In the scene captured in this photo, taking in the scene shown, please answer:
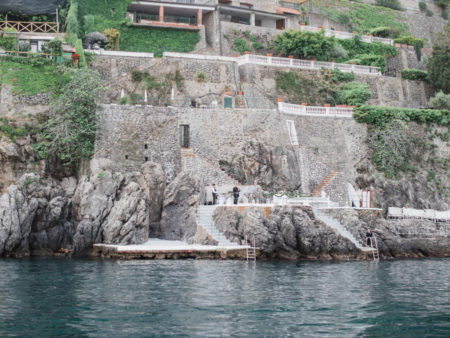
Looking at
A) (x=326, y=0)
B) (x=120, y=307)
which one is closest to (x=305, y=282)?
(x=120, y=307)

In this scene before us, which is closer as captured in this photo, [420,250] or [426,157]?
[420,250]

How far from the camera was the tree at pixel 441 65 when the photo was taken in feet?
188


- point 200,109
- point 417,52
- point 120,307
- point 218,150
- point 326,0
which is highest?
point 326,0

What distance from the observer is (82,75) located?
42219mm

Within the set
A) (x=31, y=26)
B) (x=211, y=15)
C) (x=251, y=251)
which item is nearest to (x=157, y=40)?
(x=211, y=15)

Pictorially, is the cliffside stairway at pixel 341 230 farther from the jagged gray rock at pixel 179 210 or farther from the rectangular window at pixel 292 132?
the rectangular window at pixel 292 132

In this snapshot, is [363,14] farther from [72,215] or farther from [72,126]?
[72,215]

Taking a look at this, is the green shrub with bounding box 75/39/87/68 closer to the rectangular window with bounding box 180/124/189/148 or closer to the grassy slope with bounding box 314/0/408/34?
the rectangular window with bounding box 180/124/189/148

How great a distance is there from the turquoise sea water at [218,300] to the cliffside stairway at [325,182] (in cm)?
1099

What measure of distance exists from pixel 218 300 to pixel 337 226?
53.0 ft

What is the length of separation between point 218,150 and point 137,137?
17.1ft

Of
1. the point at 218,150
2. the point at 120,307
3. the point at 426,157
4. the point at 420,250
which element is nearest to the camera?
the point at 120,307

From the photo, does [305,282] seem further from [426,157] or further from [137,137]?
[426,157]

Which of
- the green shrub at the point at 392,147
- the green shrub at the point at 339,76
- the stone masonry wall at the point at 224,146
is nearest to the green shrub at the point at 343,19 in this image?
the green shrub at the point at 339,76
